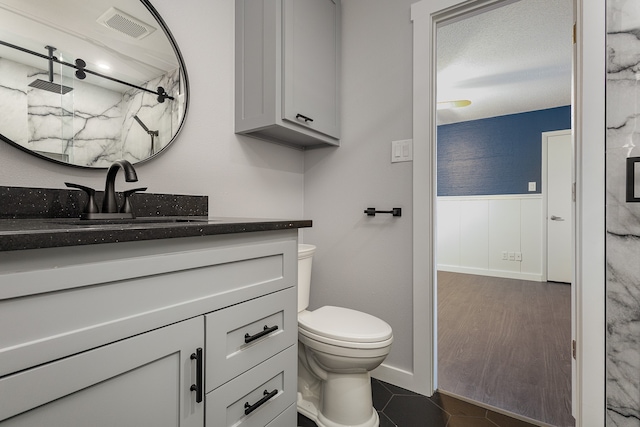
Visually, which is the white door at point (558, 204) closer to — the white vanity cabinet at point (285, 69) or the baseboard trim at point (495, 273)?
the baseboard trim at point (495, 273)

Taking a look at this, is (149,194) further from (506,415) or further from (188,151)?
(506,415)

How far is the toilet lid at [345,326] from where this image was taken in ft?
4.03

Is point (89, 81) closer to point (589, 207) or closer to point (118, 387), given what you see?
point (118, 387)

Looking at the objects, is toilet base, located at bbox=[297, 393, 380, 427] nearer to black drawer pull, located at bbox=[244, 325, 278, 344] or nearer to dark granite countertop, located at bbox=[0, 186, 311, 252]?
black drawer pull, located at bbox=[244, 325, 278, 344]

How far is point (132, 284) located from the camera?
2.14ft

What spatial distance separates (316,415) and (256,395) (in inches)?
22.9

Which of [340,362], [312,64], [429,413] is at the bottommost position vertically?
[429,413]

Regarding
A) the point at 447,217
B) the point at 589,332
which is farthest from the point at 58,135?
the point at 447,217

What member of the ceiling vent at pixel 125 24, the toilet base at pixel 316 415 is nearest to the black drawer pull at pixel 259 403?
the toilet base at pixel 316 415

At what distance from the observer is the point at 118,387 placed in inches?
25.0

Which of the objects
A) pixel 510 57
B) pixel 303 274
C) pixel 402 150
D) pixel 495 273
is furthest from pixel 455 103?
pixel 303 274

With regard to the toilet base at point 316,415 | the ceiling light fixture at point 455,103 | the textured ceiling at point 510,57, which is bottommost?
the toilet base at point 316,415

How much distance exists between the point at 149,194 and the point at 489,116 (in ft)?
15.4

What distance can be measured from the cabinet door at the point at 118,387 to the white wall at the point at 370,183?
3.73 ft
